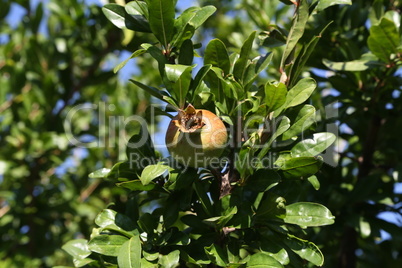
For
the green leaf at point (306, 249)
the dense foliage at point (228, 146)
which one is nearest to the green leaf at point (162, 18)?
the dense foliage at point (228, 146)

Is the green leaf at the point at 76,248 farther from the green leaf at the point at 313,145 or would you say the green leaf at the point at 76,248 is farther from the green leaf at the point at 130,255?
the green leaf at the point at 313,145

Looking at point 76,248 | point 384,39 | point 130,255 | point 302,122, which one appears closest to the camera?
point 130,255

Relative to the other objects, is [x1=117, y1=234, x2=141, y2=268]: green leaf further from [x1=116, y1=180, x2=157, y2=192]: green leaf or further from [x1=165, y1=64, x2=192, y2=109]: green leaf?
[x1=165, y1=64, x2=192, y2=109]: green leaf

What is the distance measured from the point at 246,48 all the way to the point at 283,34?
23 centimetres

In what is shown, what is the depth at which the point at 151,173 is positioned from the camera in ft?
2.92

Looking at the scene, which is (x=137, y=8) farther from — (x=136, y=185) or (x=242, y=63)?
(x=136, y=185)

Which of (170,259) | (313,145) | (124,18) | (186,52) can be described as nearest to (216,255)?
(170,259)

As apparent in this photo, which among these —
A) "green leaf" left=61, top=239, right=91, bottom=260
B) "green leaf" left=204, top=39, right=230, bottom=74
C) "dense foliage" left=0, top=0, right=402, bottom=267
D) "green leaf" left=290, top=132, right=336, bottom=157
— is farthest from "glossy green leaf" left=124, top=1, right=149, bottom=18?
"green leaf" left=61, top=239, right=91, bottom=260

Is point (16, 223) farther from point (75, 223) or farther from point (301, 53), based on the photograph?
point (301, 53)

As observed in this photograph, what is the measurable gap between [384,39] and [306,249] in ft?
1.90

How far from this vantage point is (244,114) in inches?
38.3

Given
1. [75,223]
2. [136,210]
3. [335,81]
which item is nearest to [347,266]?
[335,81]

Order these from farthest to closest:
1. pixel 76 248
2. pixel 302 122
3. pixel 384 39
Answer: pixel 384 39 < pixel 76 248 < pixel 302 122

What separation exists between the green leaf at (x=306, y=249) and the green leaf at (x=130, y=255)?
0.94 ft
